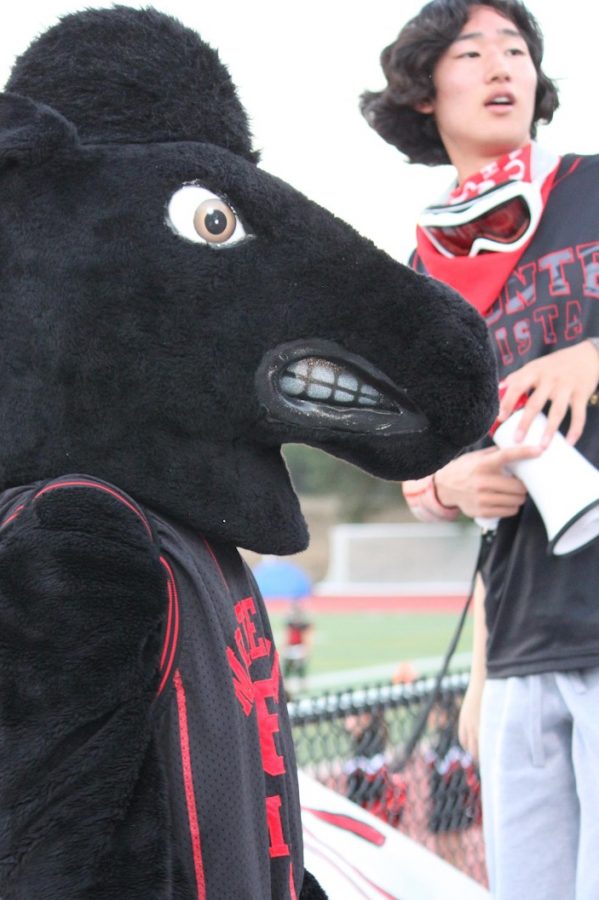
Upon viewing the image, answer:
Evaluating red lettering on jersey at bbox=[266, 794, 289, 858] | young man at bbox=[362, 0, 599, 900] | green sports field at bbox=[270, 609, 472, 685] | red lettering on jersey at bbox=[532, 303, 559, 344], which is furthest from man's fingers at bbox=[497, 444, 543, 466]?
green sports field at bbox=[270, 609, 472, 685]

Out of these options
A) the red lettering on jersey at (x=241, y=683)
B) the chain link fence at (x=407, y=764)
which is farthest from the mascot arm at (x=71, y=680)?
the chain link fence at (x=407, y=764)

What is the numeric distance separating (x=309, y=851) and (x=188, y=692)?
2.82 ft

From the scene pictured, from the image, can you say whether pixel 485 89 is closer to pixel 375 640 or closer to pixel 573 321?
pixel 573 321

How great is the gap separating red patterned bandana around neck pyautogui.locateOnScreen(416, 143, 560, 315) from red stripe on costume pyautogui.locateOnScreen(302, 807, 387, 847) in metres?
0.87

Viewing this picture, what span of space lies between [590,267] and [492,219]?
0.19m

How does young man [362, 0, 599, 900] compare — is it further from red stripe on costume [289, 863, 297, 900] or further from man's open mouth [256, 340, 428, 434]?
red stripe on costume [289, 863, 297, 900]

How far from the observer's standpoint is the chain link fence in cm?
292

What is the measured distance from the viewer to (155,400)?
1105 mm

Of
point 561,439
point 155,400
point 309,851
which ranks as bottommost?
point 309,851

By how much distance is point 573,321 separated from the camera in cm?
184

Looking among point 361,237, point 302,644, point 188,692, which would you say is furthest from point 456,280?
point 302,644

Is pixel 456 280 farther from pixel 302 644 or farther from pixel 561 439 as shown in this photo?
pixel 302 644

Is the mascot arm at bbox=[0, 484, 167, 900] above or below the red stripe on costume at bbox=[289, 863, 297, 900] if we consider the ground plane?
above

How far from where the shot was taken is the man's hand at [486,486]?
1819 mm
